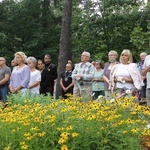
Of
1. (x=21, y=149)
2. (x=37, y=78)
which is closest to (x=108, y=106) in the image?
(x=21, y=149)

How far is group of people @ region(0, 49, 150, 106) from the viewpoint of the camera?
731 cm

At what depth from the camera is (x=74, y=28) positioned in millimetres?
16953

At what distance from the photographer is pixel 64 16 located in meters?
13.5

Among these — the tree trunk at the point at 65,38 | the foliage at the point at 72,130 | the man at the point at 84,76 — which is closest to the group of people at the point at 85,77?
the man at the point at 84,76

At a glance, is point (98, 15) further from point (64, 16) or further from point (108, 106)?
point (108, 106)

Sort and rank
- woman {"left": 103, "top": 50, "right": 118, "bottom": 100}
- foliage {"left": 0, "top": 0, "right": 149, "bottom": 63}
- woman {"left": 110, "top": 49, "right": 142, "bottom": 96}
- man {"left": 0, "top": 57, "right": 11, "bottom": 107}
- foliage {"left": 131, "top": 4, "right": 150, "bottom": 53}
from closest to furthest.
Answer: woman {"left": 110, "top": 49, "right": 142, "bottom": 96}, woman {"left": 103, "top": 50, "right": 118, "bottom": 100}, man {"left": 0, "top": 57, "right": 11, "bottom": 107}, foliage {"left": 131, "top": 4, "right": 150, "bottom": 53}, foliage {"left": 0, "top": 0, "right": 149, "bottom": 63}

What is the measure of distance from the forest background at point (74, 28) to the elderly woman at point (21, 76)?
16.1 feet

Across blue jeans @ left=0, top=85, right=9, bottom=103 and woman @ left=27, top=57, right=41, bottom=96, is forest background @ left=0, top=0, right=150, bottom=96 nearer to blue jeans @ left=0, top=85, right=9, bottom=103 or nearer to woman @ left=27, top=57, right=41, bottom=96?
blue jeans @ left=0, top=85, right=9, bottom=103

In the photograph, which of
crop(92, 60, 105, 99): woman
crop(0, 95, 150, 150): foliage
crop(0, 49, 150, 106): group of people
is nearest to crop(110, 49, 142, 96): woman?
crop(0, 49, 150, 106): group of people

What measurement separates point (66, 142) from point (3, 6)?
64.1 ft

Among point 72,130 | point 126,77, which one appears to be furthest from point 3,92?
point 72,130

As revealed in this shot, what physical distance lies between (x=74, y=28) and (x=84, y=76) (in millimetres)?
8431

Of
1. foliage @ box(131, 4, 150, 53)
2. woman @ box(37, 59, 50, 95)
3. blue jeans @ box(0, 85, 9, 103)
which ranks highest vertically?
foliage @ box(131, 4, 150, 53)

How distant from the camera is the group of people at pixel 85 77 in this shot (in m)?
7.31
